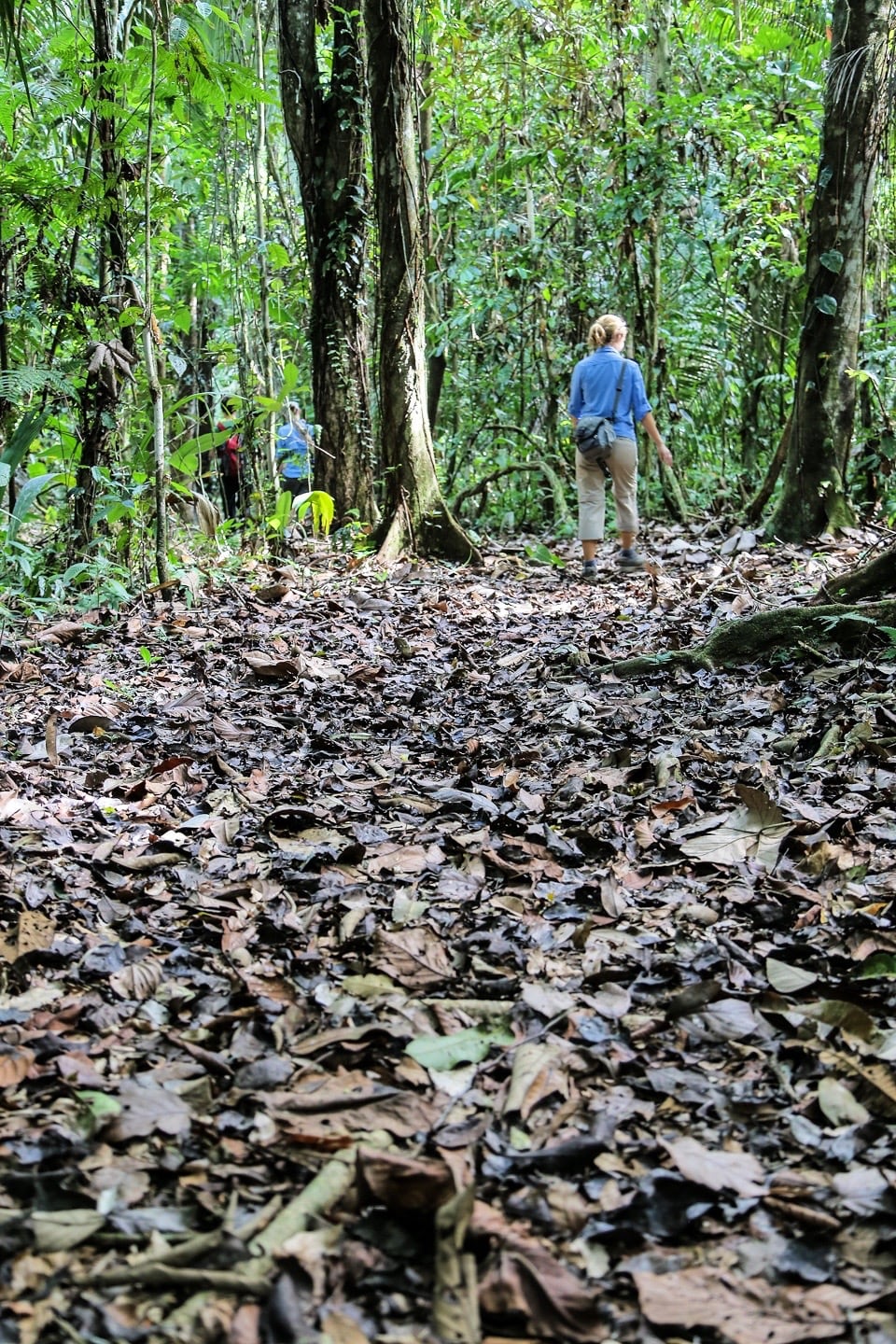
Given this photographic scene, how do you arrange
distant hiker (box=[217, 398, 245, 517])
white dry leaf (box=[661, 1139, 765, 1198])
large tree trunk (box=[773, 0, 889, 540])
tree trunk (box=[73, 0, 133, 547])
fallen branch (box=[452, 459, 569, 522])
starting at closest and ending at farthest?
white dry leaf (box=[661, 1139, 765, 1198]) → tree trunk (box=[73, 0, 133, 547]) → large tree trunk (box=[773, 0, 889, 540]) → fallen branch (box=[452, 459, 569, 522]) → distant hiker (box=[217, 398, 245, 517])

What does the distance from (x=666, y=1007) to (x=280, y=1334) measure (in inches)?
40.6

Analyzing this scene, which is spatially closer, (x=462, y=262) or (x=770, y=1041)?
(x=770, y=1041)

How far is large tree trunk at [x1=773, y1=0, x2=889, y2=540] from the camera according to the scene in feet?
22.2

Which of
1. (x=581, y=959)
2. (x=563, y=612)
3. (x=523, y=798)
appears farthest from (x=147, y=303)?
(x=581, y=959)

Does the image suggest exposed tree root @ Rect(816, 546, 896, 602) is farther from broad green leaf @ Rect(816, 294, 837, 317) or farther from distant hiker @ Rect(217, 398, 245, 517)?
distant hiker @ Rect(217, 398, 245, 517)

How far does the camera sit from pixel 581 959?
2.41 m

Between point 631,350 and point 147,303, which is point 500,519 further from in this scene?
point 147,303

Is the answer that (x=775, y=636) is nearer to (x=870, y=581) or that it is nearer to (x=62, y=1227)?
(x=870, y=581)

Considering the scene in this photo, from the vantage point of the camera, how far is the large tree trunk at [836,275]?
22.2ft

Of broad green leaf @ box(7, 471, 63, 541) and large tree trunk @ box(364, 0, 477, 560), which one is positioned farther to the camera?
large tree trunk @ box(364, 0, 477, 560)

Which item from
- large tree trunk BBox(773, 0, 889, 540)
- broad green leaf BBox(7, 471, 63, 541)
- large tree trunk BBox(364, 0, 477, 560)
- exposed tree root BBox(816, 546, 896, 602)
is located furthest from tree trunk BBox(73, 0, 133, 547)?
large tree trunk BBox(773, 0, 889, 540)

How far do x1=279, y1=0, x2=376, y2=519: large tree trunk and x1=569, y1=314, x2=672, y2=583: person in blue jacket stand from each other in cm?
165

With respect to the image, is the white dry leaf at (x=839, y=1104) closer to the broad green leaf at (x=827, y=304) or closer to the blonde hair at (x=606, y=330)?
the broad green leaf at (x=827, y=304)

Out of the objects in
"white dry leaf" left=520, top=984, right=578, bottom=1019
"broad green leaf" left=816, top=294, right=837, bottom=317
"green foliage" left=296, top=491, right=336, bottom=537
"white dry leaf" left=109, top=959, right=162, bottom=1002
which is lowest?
"white dry leaf" left=520, top=984, right=578, bottom=1019
